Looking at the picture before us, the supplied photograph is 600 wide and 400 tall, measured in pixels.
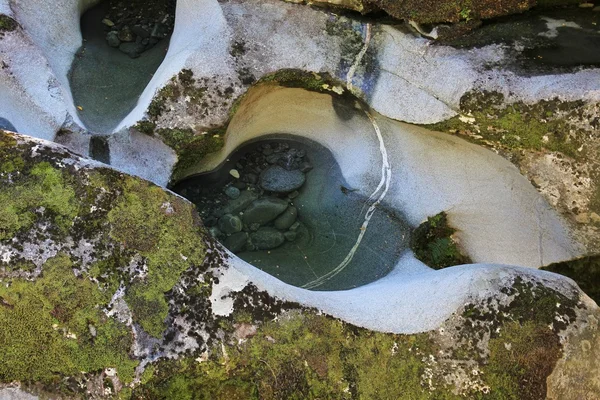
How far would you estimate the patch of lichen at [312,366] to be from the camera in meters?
4.54

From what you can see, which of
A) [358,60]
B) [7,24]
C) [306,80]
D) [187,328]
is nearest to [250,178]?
[306,80]

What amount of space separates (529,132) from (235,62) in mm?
2599

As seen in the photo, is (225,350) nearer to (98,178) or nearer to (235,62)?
(98,178)

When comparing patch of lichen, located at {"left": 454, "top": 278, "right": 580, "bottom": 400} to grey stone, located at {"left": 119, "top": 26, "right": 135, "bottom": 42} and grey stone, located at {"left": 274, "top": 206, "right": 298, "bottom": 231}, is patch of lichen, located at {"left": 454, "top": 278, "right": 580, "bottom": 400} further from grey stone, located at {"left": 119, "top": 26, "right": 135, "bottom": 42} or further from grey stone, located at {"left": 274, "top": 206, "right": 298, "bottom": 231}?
grey stone, located at {"left": 119, "top": 26, "right": 135, "bottom": 42}

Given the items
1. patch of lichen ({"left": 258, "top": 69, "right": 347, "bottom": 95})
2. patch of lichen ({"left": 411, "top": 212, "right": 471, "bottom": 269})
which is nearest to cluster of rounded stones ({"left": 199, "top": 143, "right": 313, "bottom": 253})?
patch of lichen ({"left": 258, "top": 69, "right": 347, "bottom": 95})

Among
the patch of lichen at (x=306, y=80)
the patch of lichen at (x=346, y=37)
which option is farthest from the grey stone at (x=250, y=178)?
the patch of lichen at (x=346, y=37)

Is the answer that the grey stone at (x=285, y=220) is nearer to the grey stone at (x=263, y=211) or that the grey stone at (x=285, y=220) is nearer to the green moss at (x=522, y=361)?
the grey stone at (x=263, y=211)

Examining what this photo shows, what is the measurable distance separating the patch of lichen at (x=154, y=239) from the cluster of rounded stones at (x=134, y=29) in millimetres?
2416

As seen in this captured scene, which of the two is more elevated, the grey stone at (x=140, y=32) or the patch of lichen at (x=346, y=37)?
the patch of lichen at (x=346, y=37)

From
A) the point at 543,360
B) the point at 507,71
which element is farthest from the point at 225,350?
the point at 507,71

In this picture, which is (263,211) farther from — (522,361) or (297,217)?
(522,361)

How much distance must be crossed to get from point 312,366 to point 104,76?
3.69m

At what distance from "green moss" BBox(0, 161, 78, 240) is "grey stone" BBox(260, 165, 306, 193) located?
2.14 meters

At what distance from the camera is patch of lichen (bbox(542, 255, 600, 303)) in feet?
18.1
